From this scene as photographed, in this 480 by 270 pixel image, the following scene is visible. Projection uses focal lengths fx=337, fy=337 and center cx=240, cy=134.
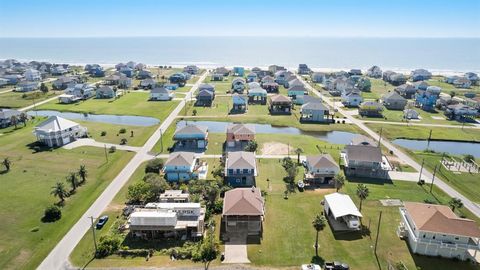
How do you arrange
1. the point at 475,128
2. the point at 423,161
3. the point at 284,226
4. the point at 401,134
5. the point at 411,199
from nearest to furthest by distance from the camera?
the point at 284,226
the point at 411,199
the point at 423,161
the point at 401,134
the point at 475,128

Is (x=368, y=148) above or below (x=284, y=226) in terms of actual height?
above

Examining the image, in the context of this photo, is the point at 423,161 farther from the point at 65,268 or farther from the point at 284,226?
the point at 65,268

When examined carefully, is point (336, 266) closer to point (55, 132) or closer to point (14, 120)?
point (55, 132)

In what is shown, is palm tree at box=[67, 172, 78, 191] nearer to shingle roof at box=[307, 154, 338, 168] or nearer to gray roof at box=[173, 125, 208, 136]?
gray roof at box=[173, 125, 208, 136]

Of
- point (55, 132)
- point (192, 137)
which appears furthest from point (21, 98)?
point (192, 137)

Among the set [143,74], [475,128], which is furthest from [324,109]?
[143,74]

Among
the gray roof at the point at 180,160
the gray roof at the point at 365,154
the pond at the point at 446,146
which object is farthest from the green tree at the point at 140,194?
the pond at the point at 446,146

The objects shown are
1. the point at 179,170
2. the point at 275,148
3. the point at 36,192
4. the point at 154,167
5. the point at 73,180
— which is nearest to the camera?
the point at 36,192
